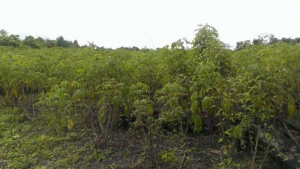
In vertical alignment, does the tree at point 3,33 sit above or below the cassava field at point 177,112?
above

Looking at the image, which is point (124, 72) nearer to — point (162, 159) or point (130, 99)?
point (130, 99)

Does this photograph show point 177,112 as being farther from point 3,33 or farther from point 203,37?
point 3,33

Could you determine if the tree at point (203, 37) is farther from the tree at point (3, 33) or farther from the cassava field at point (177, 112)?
the tree at point (3, 33)

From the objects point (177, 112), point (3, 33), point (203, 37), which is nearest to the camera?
point (177, 112)

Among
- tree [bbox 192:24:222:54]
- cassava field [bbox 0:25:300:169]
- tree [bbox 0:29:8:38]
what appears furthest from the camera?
tree [bbox 0:29:8:38]

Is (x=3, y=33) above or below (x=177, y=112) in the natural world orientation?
above

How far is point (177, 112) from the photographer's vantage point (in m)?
3.65

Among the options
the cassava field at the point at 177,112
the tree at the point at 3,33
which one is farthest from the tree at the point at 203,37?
the tree at the point at 3,33

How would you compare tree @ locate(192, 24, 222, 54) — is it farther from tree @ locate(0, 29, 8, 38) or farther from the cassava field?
tree @ locate(0, 29, 8, 38)

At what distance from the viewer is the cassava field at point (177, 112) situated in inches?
134

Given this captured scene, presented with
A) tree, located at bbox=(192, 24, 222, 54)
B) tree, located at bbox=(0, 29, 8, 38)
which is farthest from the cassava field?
tree, located at bbox=(0, 29, 8, 38)

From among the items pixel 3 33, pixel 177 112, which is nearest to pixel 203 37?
pixel 177 112

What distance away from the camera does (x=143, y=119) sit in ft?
12.5

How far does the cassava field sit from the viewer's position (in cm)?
341
